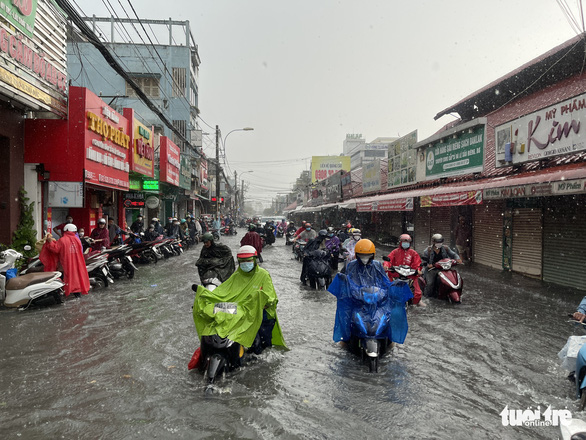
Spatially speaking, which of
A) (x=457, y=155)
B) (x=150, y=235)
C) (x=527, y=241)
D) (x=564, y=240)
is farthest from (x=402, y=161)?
(x=150, y=235)

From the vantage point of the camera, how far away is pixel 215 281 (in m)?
5.73

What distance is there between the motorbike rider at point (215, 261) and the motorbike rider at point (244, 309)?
2.41 metres

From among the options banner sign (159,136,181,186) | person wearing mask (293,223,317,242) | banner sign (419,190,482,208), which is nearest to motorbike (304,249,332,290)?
person wearing mask (293,223,317,242)

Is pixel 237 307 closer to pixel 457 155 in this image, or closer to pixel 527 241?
pixel 527 241

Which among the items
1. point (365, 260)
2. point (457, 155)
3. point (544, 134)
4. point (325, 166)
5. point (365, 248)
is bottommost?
point (365, 260)

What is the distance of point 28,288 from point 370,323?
6.42 metres

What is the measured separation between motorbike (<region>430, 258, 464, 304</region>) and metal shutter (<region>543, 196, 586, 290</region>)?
12.8 ft

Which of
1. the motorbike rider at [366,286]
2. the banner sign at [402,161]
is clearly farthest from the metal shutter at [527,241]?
the motorbike rider at [366,286]

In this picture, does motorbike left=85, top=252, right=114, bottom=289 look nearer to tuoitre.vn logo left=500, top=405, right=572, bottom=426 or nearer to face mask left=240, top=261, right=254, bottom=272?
face mask left=240, top=261, right=254, bottom=272

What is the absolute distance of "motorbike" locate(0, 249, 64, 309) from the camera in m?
8.06

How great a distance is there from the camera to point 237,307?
470 cm

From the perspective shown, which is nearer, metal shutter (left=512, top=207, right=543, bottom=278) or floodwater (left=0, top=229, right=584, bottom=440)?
floodwater (left=0, top=229, right=584, bottom=440)

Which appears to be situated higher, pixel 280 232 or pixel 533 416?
pixel 280 232

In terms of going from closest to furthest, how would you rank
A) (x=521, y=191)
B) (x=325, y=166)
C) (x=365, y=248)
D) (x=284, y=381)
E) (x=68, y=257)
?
(x=284, y=381), (x=365, y=248), (x=68, y=257), (x=521, y=191), (x=325, y=166)
